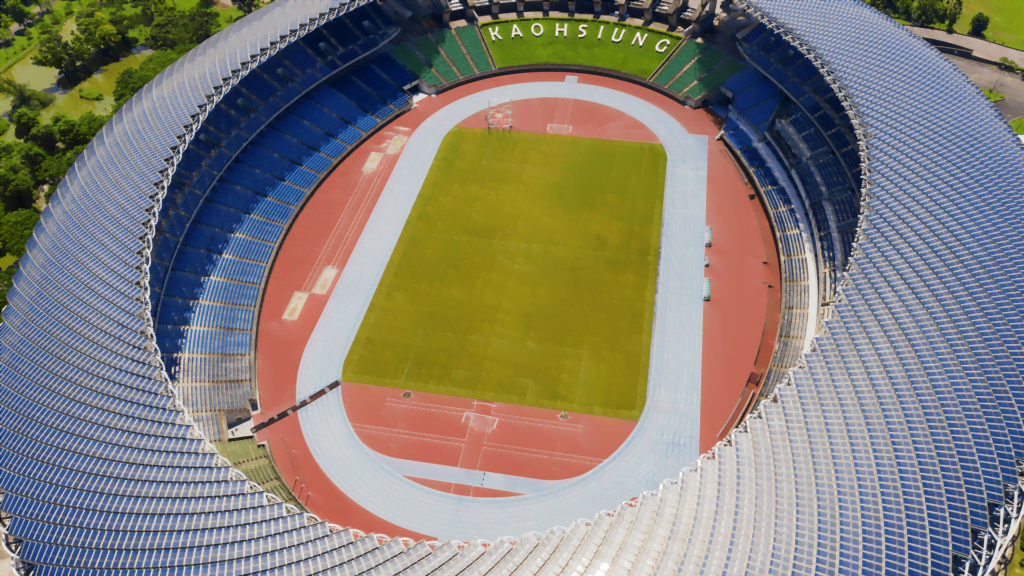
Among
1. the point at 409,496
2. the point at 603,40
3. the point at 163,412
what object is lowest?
the point at 409,496

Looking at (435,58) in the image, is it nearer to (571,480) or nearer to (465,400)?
(465,400)

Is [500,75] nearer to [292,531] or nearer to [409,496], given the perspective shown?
[409,496]

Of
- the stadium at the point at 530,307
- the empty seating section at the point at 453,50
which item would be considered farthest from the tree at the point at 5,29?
the empty seating section at the point at 453,50

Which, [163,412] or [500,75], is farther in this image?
[500,75]

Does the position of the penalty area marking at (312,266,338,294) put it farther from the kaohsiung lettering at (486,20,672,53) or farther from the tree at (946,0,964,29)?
the tree at (946,0,964,29)

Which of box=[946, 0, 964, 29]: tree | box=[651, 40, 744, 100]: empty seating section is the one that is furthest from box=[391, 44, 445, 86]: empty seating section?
box=[946, 0, 964, 29]: tree

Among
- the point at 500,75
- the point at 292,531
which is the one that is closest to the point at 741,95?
the point at 500,75

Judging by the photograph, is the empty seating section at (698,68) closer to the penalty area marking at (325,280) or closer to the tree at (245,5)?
the penalty area marking at (325,280)
